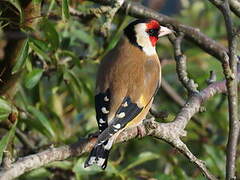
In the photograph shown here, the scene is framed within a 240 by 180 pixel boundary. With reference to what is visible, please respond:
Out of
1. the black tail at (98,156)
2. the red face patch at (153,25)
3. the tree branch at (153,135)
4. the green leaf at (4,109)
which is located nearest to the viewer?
the tree branch at (153,135)

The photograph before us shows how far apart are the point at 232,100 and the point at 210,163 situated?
44.0 inches

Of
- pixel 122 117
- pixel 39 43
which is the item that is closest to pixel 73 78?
pixel 122 117

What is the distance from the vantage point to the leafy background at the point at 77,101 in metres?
3.53

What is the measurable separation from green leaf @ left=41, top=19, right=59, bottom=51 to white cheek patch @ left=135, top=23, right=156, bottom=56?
0.80 m

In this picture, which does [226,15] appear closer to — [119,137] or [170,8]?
[119,137]

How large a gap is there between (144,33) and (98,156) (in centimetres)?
128

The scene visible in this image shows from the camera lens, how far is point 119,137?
11.0 ft

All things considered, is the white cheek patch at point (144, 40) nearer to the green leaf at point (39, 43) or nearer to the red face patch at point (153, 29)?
the red face patch at point (153, 29)

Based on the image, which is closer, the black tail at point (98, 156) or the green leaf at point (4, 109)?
the green leaf at point (4, 109)

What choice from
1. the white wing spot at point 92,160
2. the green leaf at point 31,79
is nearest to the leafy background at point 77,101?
the green leaf at point 31,79

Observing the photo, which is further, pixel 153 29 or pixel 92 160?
pixel 153 29

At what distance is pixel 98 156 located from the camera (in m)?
3.25

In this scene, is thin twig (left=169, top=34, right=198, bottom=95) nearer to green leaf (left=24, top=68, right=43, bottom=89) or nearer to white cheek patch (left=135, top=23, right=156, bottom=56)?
white cheek patch (left=135, top=23, right=156, bottom=56)

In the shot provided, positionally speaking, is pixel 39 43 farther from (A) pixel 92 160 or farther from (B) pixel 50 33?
(A) pixel 92 160
